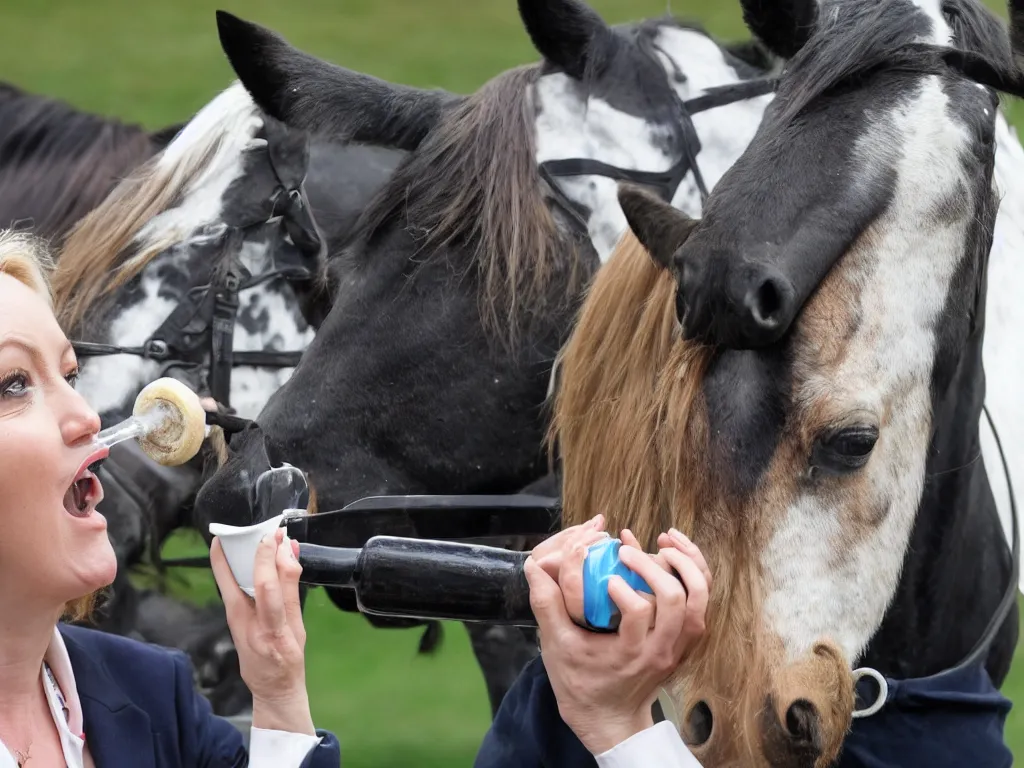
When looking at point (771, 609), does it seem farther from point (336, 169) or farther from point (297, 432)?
point (336, 169)

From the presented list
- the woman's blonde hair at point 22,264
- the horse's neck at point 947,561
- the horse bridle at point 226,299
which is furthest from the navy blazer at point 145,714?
the horse bridle at point 226,299

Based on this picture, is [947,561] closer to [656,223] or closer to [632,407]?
[632,407]

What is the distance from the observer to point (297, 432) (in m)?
2.74

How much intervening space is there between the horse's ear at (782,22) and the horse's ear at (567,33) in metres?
0.63

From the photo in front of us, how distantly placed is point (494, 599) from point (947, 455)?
87 cm

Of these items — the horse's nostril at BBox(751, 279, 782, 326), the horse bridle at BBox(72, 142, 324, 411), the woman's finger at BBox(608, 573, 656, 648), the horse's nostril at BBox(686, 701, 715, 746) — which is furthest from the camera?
the horse bridle at BBox(72, 142, 324, 411)

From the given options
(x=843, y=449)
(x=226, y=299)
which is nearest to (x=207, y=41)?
(x=226, y=299)

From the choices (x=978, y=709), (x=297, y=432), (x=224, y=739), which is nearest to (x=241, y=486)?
(x=297, y=432)

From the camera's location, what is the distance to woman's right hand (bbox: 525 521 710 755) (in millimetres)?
1365

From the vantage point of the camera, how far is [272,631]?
150 centimetres

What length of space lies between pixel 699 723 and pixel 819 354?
0.48 metres

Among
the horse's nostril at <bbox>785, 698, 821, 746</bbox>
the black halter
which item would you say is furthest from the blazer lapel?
the black halter

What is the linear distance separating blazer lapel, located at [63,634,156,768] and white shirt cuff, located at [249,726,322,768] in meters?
0.14

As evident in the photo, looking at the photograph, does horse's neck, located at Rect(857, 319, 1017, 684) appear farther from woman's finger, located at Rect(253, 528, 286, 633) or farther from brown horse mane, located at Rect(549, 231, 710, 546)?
woman's finger, located at Rect(253, 528, 286, 633)
